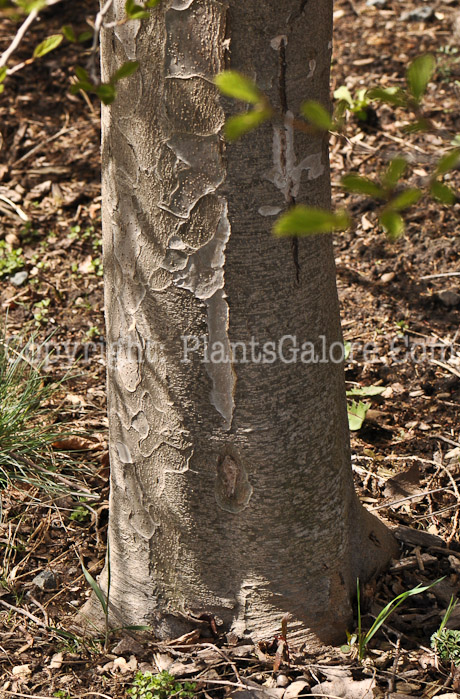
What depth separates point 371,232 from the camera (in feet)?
12.9

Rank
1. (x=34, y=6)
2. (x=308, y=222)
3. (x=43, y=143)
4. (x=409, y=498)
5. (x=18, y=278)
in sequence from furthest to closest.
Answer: (x=43, y=143) → (x=18, y=278) → (x=409, y=498) → (x=34, y=6) → (x=308, y=222)

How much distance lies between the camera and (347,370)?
3254mm

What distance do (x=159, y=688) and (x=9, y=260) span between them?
2645 mm

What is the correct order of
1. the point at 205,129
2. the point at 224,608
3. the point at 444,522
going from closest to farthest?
the point at 205,129, the point at 224,608, the point at 444,522

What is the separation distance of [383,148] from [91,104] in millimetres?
1950

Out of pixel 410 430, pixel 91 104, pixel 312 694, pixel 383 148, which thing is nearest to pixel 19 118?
pixel 91 104

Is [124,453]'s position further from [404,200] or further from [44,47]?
[404,200]

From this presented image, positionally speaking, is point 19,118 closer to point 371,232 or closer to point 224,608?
point 371,232

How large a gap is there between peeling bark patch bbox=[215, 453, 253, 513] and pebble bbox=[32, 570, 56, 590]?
86cm

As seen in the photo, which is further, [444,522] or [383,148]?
[383,148]

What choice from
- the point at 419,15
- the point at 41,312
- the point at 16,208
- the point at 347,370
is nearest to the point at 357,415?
the point at 347,370

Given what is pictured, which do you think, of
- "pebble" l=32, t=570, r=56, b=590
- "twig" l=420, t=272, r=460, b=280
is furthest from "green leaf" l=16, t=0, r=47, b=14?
"twig" l=420, t=272, r=460, b=280

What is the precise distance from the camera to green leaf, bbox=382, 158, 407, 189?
775mm

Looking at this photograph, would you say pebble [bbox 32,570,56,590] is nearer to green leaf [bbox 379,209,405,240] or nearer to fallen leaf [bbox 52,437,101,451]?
fallen leaf [bbox 52,437,101,451]
